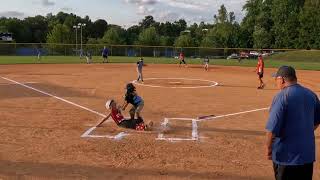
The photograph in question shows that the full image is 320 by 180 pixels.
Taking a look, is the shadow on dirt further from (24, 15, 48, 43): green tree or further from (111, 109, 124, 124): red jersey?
(24, 15, 48, 43): green tree

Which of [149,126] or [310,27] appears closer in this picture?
[149,126]

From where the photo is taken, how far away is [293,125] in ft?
17.4

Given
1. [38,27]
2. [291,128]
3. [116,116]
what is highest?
[38,27]

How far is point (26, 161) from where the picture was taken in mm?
9266

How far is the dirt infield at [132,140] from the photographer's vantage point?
8766 millimetres

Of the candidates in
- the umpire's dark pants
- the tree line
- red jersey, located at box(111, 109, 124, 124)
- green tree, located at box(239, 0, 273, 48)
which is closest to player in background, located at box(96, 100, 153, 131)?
red jersey, located at box(111, 109, 124, 124)

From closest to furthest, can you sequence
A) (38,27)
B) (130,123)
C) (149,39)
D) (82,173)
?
(82,173) → (130,123) → (149,39) → (38,27)

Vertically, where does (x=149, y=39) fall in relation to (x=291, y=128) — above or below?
above


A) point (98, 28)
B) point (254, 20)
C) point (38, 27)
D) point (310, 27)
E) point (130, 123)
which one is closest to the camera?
point (130, 123)

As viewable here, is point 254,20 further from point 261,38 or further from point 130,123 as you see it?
point 130,123

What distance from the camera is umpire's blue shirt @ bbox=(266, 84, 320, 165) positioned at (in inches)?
207

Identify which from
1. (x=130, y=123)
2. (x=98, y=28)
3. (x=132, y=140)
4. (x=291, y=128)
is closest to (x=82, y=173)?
(x=132, y=140)

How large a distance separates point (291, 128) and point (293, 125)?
43 mm

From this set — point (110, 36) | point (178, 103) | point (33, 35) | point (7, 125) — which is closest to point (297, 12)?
point (110, 36)
